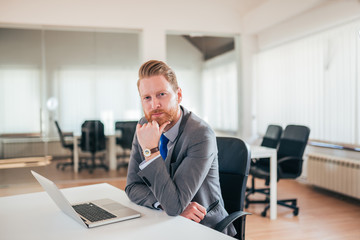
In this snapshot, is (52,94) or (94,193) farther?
(52,94)

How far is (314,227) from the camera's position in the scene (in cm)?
357

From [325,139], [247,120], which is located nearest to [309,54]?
[325,139]

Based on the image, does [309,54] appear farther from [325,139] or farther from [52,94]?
[52,94]

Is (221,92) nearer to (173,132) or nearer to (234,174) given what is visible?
(234,174)

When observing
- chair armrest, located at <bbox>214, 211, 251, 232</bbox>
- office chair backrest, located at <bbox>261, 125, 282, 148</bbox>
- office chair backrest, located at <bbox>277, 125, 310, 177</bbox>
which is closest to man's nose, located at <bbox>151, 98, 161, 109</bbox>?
chair armrest, located at <bbox>214, 211, 251, 232</bbox>

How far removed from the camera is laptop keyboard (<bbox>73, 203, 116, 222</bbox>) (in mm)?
1375

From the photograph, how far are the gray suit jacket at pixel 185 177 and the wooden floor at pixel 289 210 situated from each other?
1.89 meters

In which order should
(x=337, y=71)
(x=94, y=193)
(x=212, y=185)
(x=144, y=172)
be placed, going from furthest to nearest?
(x=337, y=71) → (x=94, y=193) → (x=212, y=185) → (x=144, y=172)

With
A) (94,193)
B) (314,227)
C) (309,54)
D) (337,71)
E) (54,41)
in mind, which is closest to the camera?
(94,193)

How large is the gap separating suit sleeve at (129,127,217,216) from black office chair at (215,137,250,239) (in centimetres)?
27

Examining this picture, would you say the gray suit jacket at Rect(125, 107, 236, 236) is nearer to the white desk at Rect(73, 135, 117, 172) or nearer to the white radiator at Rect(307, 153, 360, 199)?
the white radiator at Rect(307, 153, 360, 199)

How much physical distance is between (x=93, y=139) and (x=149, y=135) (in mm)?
4945

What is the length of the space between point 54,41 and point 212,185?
517 cm

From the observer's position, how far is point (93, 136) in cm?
626
